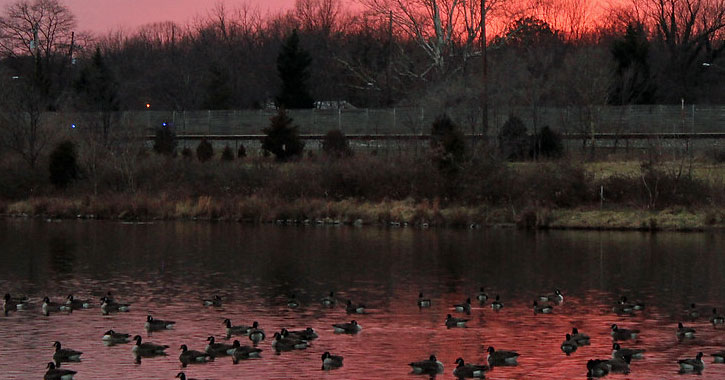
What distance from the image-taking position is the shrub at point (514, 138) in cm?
6506

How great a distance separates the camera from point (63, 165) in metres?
64.9

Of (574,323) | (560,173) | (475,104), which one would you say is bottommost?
(574,323)

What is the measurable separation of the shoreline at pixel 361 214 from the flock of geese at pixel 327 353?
22849 millimetres

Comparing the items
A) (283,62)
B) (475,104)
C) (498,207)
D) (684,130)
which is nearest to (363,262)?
(498,207)

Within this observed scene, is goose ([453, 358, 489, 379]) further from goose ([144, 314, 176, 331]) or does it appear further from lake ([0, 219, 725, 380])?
goose ([144, 314, 176, 331])

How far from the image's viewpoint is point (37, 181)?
218 ft

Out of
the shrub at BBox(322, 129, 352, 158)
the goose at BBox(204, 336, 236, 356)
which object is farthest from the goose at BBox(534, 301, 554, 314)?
the shrub at BBox(322, 129, 352, 158)

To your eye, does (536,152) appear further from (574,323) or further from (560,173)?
(574,323)

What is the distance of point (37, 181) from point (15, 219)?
6.91 metres

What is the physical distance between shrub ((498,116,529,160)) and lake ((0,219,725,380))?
44.1ft

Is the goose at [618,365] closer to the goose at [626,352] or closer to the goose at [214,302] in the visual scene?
the goose at [626,352]

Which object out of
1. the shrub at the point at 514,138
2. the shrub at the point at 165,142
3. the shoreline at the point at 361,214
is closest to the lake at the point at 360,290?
the shoreline at the point at 361,214

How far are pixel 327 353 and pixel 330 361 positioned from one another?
0.30 m

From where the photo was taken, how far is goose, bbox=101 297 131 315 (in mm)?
29000
